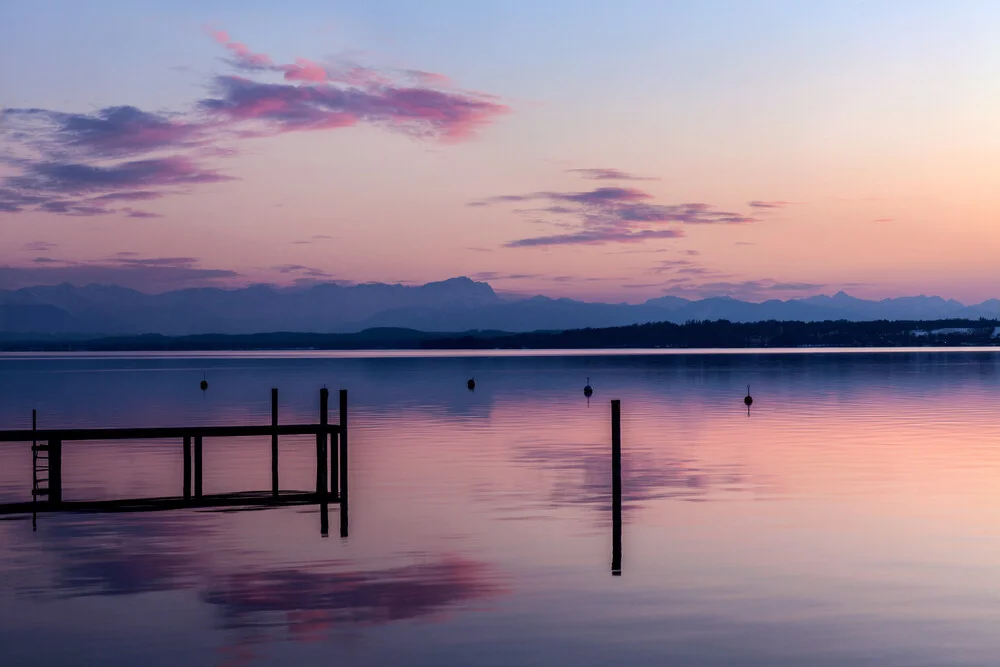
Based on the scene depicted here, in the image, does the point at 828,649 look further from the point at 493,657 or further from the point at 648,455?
the point at 648,455

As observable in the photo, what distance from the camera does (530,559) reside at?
2716 centimetres

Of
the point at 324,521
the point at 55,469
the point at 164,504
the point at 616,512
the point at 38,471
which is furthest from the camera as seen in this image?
the point at 38,471

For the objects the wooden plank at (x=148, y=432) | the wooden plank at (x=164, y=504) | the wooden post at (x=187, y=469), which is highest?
the wooden plank at (x=148, y=432)

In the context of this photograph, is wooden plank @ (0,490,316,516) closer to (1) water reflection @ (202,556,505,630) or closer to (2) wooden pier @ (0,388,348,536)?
(2) wooden pier @ (0,388,348,536)

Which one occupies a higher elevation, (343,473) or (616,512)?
(343,473)

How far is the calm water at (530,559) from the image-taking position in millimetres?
19875

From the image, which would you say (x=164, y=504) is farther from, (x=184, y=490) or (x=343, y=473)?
(x=343, y=473)

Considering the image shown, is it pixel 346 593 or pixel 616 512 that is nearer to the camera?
pixel 346 593

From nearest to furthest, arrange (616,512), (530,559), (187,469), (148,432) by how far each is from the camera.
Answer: (530,559)
(616,512)
(148,432)
(187,469)

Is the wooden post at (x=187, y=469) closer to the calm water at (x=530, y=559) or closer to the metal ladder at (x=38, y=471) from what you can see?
the calm water at (x=530, y=559)

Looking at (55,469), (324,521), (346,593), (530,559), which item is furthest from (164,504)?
(530,559)

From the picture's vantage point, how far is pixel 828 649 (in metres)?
19.6

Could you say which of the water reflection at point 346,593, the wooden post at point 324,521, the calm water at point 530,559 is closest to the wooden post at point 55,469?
the calm water at point 530,559

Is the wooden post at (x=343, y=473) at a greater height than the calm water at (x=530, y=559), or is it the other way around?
the wooden post at (x=343, y=473)
